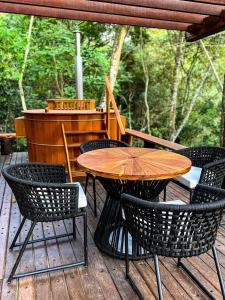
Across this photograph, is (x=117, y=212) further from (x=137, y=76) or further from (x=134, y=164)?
(x=137, y=76)

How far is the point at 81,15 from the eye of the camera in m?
3.00

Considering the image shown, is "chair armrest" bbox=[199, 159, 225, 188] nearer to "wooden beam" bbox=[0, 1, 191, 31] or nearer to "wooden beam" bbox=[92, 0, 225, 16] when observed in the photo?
"wooden beam" bbox=[92, 0, 225, 16]

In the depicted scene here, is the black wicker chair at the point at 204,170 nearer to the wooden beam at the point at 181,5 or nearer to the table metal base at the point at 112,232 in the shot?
the table metal base at the point at 112,232

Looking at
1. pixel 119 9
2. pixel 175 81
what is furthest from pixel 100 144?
pixel 175 81

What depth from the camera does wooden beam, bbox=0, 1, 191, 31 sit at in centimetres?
280

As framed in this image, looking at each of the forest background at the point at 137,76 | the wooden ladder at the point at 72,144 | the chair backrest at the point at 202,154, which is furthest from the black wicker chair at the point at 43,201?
the forest background at the point at 137,76

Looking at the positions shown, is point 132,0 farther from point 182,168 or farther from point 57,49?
point 57,49

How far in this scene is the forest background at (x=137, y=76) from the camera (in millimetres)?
9141

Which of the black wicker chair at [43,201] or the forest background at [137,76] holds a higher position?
the forest background at [137,76]

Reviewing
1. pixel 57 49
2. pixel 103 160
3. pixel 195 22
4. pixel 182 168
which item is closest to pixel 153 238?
pixel 182 168

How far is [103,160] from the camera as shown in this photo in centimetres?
231

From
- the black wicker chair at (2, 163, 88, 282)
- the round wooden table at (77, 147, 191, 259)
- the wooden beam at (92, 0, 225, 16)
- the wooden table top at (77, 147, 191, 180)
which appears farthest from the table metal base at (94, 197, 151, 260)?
the wooden beam at (92, 0, 225, 16)

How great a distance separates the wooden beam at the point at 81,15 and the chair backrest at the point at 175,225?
2.44m

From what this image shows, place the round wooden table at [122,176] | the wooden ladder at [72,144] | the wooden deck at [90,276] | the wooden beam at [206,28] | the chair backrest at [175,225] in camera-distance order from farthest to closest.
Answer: the wooden ladder at [72,144], the wooden beam at [206,28], the round wooden table at [122,176], the wooden deck at [90,276], the chair backrest at [175,225]
